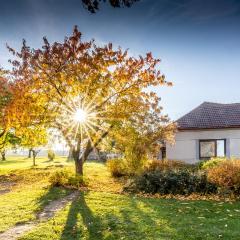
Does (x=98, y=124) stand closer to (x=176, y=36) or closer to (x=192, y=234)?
(x=176, y=36)

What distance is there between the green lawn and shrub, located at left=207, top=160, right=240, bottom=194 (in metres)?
1.48

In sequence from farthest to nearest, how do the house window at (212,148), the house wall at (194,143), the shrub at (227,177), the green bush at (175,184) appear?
1. the house window at (212,148)
2. the house wall at (194,143)
3. the green bush at (175,184)
4. the shrub at (227,177)

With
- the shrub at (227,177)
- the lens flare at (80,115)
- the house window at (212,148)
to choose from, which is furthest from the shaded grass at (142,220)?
the house window at (212,148)

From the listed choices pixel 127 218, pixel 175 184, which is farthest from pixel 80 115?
pixel 127 218

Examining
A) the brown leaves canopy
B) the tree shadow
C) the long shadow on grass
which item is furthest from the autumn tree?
the long shadow on grass

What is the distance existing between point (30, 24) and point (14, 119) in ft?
26.5

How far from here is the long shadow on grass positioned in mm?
8592

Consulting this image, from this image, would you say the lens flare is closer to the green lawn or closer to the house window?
the green lawn

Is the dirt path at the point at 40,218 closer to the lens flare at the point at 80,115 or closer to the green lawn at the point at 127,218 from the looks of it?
the green lawn at the point at 127,218

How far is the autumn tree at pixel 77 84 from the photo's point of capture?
1689cm

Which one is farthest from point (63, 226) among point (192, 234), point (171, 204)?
point (171, 204)

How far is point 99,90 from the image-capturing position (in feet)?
58.2

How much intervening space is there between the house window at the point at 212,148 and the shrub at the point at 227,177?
41.2ft

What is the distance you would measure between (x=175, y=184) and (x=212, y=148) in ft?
42.7
